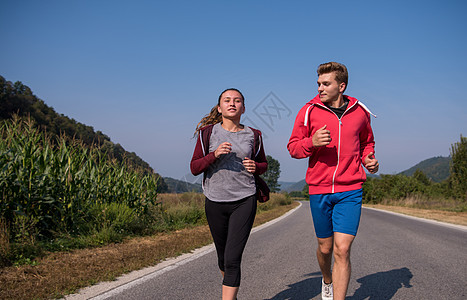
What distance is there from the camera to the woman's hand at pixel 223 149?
2.91m

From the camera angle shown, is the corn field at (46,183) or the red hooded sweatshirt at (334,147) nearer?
the red hooded sweatshirt at (334,147)

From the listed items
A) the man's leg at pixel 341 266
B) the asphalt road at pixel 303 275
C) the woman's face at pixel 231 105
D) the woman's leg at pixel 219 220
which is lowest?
the asphalt road at pixel 303 275

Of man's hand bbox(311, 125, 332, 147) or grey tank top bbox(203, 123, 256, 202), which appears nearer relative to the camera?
man's hand bbox(311, 125, 332, 147)

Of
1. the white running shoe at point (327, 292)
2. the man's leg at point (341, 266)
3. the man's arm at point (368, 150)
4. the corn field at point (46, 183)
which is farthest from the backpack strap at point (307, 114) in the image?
the corn field at point (46, 183)

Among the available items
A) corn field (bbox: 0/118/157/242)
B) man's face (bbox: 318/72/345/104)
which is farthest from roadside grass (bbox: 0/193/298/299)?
man's face (bbox: 318/72/345/104)

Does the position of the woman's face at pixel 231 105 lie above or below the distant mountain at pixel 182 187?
above

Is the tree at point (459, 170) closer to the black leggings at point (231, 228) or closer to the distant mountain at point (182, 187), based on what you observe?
the distant mountain at point (182, 187)

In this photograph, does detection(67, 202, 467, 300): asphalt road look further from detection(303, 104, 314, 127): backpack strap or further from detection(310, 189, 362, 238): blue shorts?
detection(303, 104, 314, 127): backpack strap

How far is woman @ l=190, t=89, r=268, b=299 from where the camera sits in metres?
2.93

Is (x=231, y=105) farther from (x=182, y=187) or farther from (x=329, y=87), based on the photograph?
(x=182, y=187)

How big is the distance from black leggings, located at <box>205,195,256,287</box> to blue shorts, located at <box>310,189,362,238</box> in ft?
2.05

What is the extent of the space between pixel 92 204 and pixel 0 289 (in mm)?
4639

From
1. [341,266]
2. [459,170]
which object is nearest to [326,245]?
[341,266]

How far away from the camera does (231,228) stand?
299 centimetres
